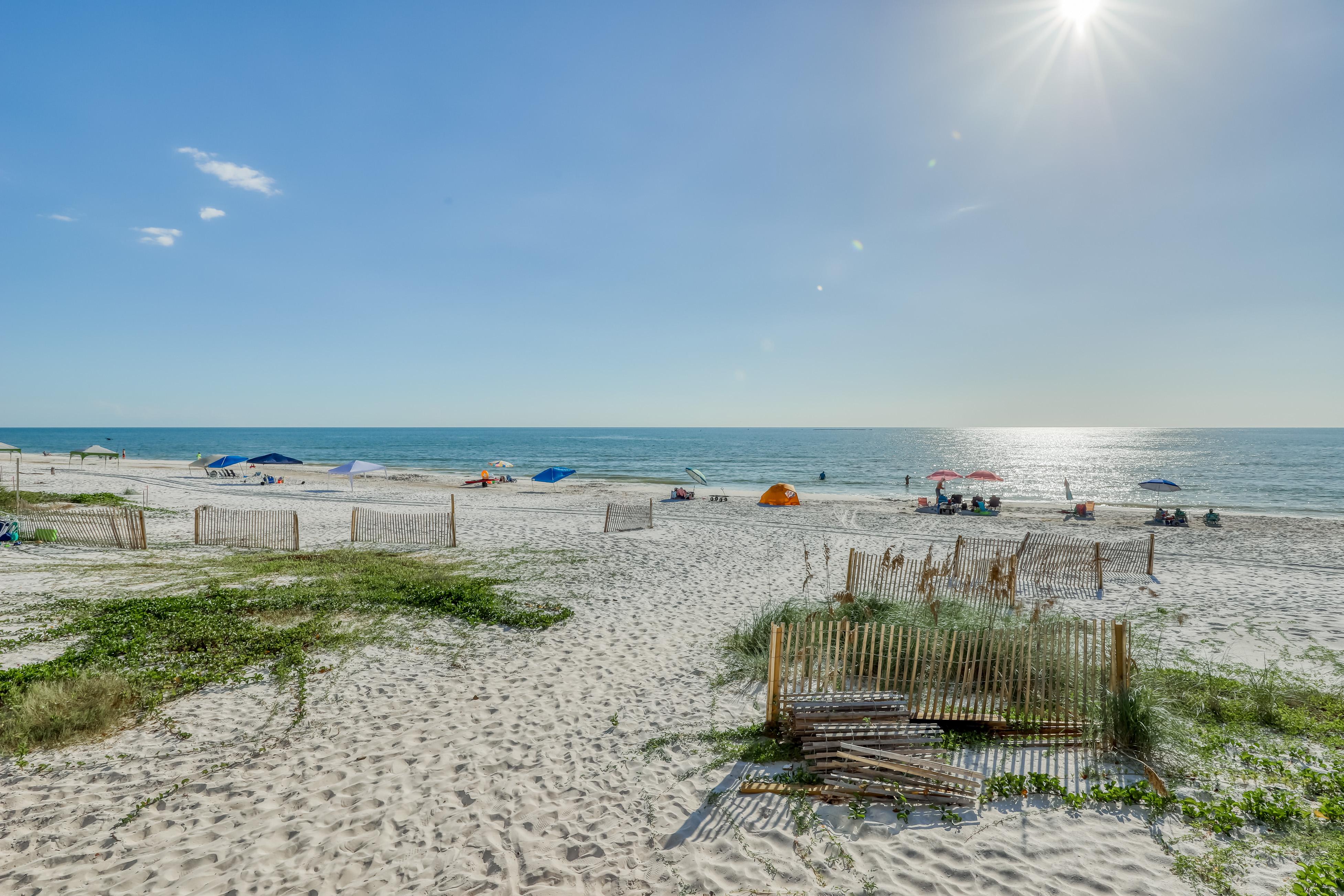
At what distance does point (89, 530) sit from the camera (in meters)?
15.5

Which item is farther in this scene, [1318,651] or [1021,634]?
[1318,651]

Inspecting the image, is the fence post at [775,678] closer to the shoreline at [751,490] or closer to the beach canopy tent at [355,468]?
the beach canopy tent at [355,468]

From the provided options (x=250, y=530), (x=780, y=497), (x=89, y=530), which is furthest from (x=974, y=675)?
(x=89, y=530)

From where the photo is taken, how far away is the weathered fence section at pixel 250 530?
16078 millimetres

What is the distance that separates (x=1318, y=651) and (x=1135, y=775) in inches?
255

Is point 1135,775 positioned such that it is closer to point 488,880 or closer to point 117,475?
point 488,880

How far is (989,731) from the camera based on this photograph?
6.36 meters

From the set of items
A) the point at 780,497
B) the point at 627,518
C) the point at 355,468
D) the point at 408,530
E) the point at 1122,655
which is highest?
the point at 355,468

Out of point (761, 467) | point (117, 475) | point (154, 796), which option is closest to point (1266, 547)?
point (154, 796)

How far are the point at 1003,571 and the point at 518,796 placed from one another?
11.8 m

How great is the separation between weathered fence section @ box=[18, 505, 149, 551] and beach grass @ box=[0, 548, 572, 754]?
3976 millimetres

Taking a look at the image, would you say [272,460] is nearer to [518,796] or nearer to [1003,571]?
[518,796]

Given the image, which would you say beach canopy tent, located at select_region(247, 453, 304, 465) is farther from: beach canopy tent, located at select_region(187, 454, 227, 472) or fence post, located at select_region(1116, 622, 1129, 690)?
fence post, located at select_region(1116, 622, 1129, 690)

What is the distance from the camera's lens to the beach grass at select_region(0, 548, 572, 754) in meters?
6.39
